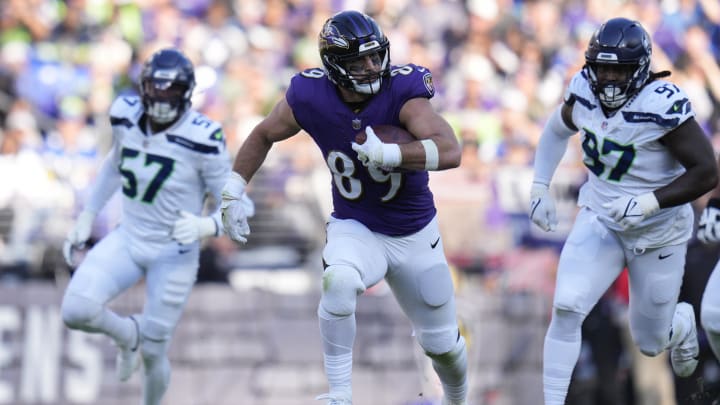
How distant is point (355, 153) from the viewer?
6648 millimetres

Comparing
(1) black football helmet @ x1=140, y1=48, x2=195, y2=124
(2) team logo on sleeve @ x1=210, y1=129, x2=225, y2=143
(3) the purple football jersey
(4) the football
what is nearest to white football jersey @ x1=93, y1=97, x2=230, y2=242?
(2) team logo on sleeve @ x1=210, y1=129, x2=225, y2=143

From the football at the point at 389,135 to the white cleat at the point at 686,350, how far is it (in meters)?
2.10

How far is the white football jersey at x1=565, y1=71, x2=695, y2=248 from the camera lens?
6.77 m

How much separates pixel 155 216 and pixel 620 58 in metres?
→ 3.03

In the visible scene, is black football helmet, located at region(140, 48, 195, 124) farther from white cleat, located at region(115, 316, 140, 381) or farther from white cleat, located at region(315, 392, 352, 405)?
white cleat, located at region(315, 392, 352, 405)

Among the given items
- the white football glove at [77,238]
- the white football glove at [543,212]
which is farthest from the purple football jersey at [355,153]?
the white football glove at [77,238]

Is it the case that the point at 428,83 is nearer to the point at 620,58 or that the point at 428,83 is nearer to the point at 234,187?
the point at 620,58

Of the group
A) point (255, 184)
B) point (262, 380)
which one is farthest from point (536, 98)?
point (262, 380)

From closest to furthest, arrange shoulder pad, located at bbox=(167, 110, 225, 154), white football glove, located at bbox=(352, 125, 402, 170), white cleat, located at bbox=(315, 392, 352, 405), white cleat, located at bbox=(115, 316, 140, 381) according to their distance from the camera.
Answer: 1. white football glove, located at bbox=(352, 125, 402, 170)
2. white cleat, located at bbox=(315, 392, 352, 405)
3. shoulder pad, located at bbox=(167, 110, 225, 154)
4. white cleat, located at bbox=(115, 316, 140, 381)

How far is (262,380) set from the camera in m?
11.2

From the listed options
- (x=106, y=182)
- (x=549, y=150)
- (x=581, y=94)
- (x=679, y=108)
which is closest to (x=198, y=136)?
(x=106, y=182)

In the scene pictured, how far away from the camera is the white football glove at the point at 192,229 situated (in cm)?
797

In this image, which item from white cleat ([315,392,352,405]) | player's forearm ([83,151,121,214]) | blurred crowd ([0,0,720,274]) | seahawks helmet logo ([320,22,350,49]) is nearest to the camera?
seahawks helmet logo ([320,22,350,49])

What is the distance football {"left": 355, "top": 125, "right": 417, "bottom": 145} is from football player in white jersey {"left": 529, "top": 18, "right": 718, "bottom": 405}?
3.41 ft
